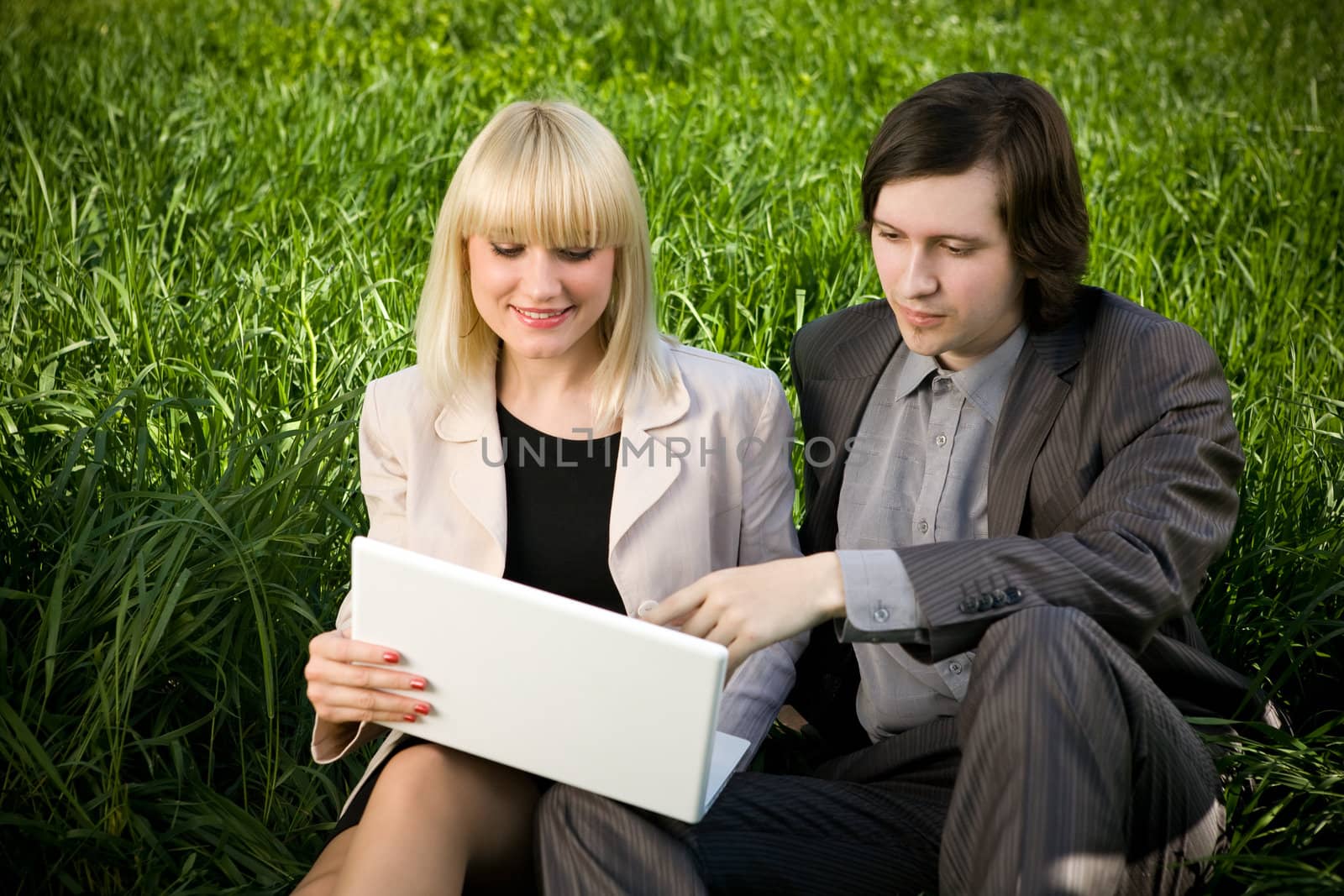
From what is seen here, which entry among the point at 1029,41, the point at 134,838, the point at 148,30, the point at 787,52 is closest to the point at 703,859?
the point at 134,838

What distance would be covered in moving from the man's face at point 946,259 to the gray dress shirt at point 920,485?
112 mm

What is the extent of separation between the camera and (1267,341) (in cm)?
401

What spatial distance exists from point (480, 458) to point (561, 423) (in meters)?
0.16

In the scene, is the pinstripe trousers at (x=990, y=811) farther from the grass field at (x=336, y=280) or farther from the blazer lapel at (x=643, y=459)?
the blazer lapel at (x=643, y=459)

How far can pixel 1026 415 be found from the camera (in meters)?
2.20

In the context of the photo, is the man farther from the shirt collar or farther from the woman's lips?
the woman's lips

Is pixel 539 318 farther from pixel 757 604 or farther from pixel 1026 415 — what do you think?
pixel 1026 415

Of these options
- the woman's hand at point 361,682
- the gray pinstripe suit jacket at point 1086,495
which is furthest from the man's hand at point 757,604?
the woman's hand at point 361,682

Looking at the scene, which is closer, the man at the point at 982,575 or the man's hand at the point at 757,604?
the man at the point at 982,575

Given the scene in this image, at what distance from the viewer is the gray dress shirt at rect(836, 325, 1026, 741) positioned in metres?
2.26

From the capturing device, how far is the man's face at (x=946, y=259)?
2156mm

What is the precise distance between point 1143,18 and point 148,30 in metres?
5.36

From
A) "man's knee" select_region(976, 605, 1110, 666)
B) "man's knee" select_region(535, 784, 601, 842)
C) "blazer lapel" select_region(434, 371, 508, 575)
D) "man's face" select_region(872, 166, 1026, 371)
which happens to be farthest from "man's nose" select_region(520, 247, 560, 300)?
"man's knee" select_region(976, 605, 1110, 666)

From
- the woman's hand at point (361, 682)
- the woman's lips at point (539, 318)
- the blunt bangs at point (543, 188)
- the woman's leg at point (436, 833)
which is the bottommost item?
the woman's leg at point (436, 833)
